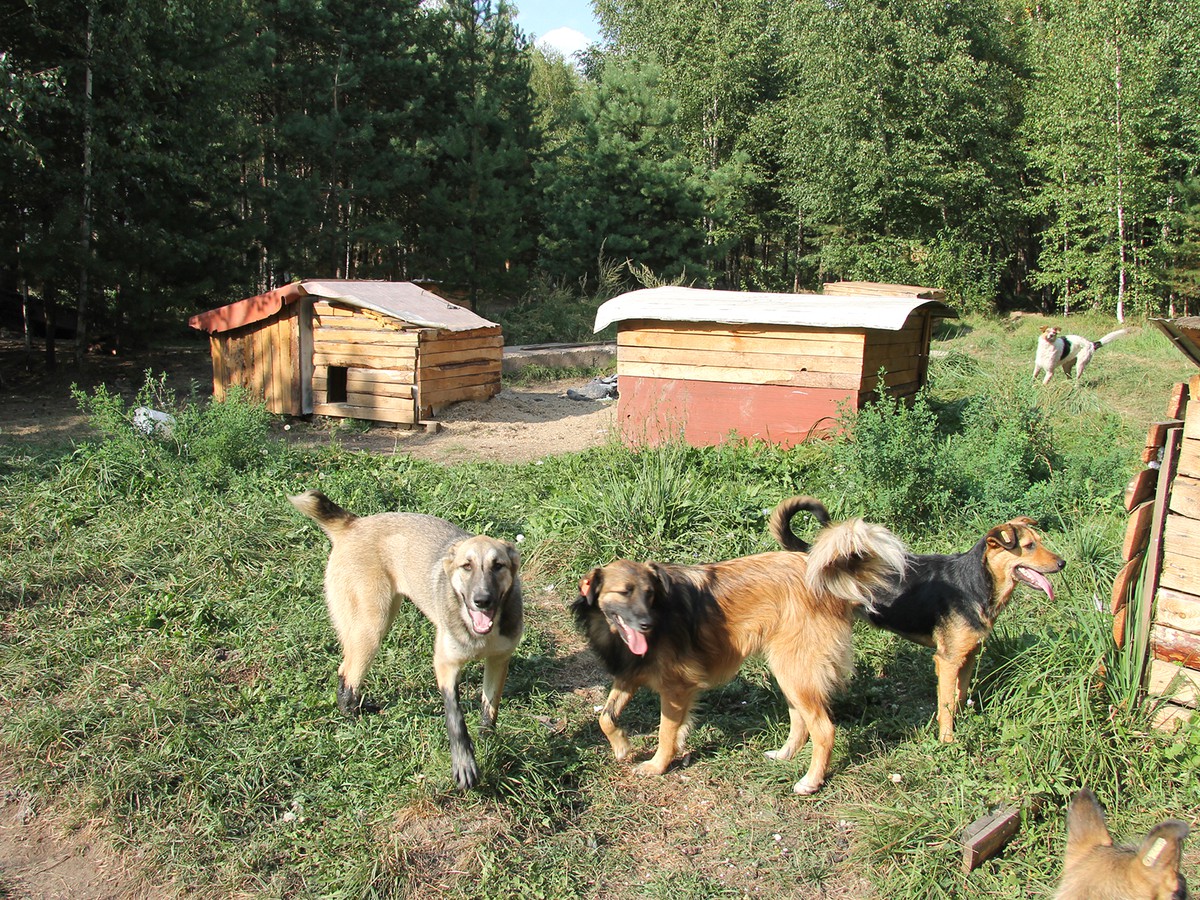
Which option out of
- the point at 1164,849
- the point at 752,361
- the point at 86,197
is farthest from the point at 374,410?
the point at 1164,849

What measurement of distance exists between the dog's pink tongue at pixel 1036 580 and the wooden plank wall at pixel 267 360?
419 inches

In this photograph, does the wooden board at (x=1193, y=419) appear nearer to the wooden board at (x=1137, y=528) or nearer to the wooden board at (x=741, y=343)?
the wooden board at (x=1137, y=528)

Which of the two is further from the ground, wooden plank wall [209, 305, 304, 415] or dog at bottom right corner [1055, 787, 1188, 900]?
wooden plank wall [209, 305, 304, 415]

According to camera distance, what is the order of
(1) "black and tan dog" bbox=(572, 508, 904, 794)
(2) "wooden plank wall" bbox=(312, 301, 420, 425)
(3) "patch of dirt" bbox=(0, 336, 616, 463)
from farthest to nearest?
(2) "wooden plank wall" bbox=(312, 301, 420, 425) < (3) "patch of dirt" bbox=(0, 336, 616, 463) < (1) "black and tan dog" bbox=(572, 508, 904, 794)

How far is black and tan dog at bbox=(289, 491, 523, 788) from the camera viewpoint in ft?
12.9

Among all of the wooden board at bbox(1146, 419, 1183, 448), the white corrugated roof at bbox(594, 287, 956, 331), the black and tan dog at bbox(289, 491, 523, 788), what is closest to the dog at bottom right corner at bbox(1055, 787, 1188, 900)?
the wooden board at bbox(1146, 419, 1183, 448)

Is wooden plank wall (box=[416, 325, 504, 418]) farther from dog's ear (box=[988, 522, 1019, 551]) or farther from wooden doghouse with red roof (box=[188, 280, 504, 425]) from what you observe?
dog's ear (box=[988, 522, 1019, 551])

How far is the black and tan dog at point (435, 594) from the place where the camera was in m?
3.94

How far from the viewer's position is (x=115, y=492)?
7.04 metres

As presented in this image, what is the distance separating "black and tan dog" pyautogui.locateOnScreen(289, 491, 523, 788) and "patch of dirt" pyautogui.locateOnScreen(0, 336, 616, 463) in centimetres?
435

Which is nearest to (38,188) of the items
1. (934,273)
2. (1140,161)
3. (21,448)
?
(21,448)

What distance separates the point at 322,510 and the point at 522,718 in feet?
4.98

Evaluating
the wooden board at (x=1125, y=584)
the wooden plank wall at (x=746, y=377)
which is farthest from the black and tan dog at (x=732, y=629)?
the wooden plank wall at (x=746, y=377)

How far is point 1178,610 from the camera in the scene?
3.98 m
